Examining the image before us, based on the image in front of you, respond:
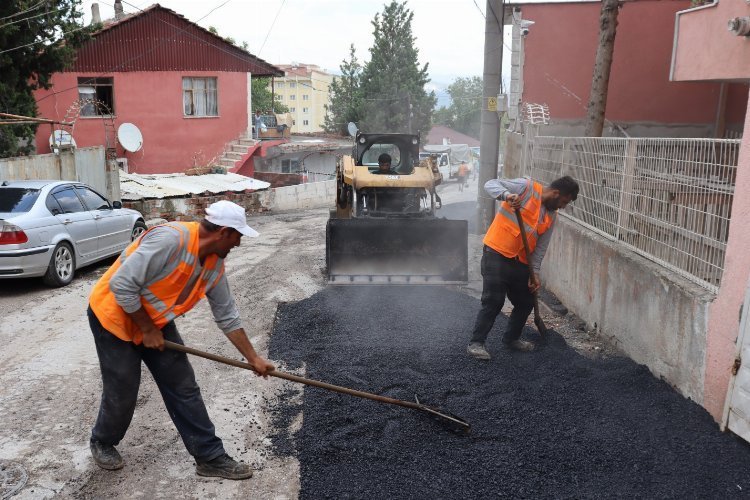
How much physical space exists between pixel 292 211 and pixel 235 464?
18.1 meters

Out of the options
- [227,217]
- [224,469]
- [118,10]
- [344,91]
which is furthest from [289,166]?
[227,217]

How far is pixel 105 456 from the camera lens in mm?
4008

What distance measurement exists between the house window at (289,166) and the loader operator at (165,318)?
28.8 meters

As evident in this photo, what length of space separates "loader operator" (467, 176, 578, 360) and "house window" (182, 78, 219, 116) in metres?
21.1

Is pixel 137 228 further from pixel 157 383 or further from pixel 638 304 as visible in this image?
pixel 638 304

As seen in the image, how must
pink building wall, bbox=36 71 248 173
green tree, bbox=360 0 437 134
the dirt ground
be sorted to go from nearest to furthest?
the dirt ground
pink building wall, bbox=36 71 248 173
green tree, bbox=360 0 437 134

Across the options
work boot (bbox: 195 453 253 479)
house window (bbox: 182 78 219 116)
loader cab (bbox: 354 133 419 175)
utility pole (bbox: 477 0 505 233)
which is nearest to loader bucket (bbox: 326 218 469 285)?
→ loader cab (bbox: 354 133 419 175)

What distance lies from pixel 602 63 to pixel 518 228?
746cm

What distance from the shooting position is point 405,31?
42531 millimetres

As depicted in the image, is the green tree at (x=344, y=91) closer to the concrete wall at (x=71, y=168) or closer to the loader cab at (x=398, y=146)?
the concrete wall at (x=71, y=168)

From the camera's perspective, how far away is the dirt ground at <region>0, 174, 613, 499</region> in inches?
153

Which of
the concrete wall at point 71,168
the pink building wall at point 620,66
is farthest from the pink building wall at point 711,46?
the concrete wall at point 71,168

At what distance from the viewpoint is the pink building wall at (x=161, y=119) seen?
22.0 metres

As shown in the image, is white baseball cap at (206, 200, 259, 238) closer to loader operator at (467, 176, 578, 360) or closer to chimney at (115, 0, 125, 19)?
loader operator at (467, 176, 578, 360)
